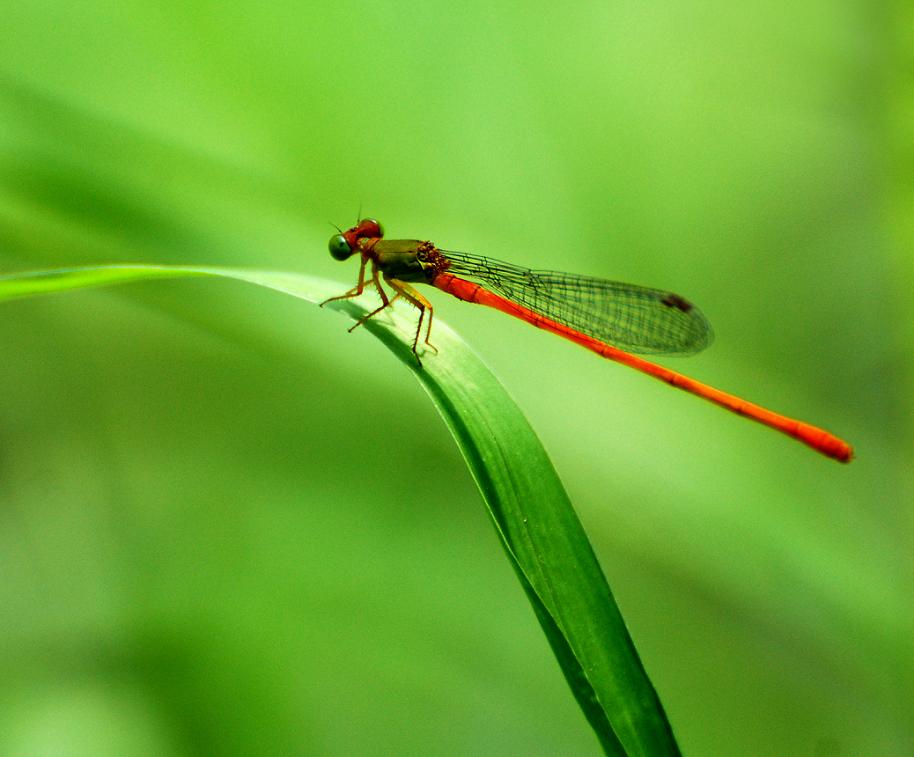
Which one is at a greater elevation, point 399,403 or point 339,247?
point 339,247

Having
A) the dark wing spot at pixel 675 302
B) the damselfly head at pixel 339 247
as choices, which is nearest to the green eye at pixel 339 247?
the damselfly head at pixel 339 247

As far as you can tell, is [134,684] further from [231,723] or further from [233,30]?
[233,30]

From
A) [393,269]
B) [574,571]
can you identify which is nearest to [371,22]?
[393,269]

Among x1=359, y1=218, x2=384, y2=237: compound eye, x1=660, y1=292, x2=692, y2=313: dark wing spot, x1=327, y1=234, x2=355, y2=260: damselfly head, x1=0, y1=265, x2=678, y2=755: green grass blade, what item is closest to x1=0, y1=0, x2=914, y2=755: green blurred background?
x1=327, y1=234, x2=355, y2=260: damselfly head

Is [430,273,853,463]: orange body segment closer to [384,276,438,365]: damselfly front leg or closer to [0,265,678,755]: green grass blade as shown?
[384,276,438,365]: damselfly front leg

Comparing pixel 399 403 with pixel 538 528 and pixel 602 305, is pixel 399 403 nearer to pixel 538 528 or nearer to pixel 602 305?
pixel 602 305

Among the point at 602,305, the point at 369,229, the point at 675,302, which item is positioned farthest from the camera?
the point at 675,302

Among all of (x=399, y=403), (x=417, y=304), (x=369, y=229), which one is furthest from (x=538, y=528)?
(x=399, y=403)

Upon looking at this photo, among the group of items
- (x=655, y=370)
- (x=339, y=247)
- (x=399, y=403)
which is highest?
(x=339, y=247)
